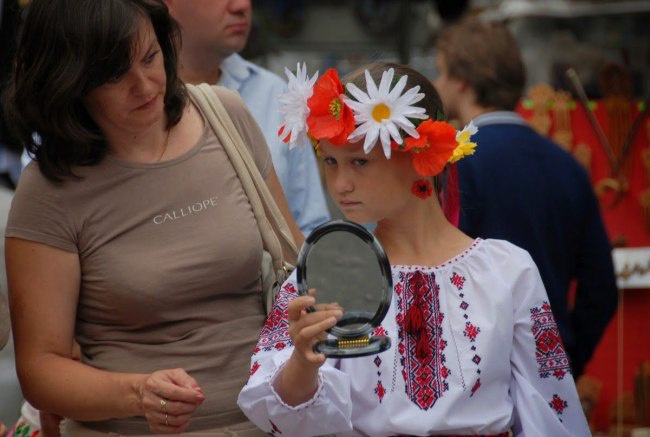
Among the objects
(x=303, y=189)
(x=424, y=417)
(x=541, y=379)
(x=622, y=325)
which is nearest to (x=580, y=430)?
(x=541, y=379)

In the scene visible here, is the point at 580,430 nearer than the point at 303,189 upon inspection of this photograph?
Yes

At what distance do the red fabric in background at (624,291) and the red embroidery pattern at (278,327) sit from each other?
3651 mm

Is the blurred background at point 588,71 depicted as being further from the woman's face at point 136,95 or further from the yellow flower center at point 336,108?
the yellow flower center at point 336,108

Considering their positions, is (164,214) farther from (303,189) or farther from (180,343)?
(303,189)

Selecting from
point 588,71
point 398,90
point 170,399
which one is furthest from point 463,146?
point 588,71

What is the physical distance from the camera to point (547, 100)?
20.2 feet

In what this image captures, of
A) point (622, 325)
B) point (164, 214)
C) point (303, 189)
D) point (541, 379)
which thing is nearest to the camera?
point (541, 379)

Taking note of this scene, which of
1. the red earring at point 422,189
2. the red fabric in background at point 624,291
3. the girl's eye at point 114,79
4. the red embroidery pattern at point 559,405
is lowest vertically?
the red fabric in background at point 624,291

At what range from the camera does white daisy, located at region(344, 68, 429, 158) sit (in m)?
2.50

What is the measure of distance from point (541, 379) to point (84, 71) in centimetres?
134

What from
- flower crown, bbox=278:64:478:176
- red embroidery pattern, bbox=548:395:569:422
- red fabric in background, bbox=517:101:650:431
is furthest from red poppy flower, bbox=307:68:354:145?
red fabric in background, bbox=517:101:650:431

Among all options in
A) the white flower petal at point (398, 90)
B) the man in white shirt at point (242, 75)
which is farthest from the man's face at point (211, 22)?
the white flower petal at point (398, 90)

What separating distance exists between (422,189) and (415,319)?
12.1 inches

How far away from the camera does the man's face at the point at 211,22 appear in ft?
12.2
